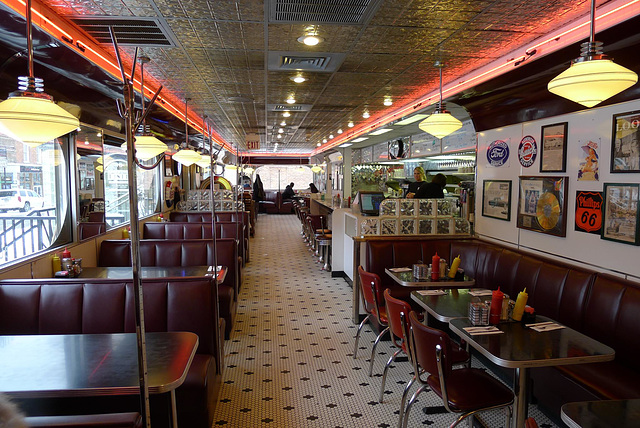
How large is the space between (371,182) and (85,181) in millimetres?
7925

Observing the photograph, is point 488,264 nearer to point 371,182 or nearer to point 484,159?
point 484,159

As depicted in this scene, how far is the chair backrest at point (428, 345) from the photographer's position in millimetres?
2068

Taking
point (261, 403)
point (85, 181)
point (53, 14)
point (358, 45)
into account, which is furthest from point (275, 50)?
point (261, 403)

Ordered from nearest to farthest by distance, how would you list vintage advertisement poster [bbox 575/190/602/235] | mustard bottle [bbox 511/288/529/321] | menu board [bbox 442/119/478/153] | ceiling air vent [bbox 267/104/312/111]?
mustard bottle [bbox 511/288/529/321] < vintage advertisement poster [bbox 575/190/602/235] < menu board [bbox 442/119/478/153] < ceiling air vent [bbox 267/104/312/111]

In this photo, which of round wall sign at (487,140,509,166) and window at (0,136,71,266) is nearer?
window at (0,136,71,266)

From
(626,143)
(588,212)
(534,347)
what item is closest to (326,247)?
(588,212)

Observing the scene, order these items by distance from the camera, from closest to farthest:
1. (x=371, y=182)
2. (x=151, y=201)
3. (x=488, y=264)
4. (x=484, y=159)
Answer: (x=488, y=264) → (x=484, y=159) → (x=151, y=201) → (x=371, y=182)

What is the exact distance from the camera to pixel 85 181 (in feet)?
14.2

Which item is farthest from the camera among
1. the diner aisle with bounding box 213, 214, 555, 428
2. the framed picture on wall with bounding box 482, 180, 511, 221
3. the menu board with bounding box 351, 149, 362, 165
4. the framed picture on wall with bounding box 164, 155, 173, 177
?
the menu board with bounding box 351, 149, 362, 165

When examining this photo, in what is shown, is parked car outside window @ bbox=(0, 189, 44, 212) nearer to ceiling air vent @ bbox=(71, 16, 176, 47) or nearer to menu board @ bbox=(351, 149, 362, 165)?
ceiling air vent @ bbox=(71, 16, 176, 47)

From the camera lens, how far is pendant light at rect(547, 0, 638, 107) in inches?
72.8

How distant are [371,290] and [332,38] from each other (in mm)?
1846

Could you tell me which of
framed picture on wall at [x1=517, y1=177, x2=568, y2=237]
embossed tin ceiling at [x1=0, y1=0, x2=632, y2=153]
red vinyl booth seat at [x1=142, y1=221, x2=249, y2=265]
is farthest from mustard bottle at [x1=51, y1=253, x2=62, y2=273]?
framed picture on wall at [x1=517, y1=177, x2=568, y2=237]

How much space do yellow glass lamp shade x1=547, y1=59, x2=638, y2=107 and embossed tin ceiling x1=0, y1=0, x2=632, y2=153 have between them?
0.84m
